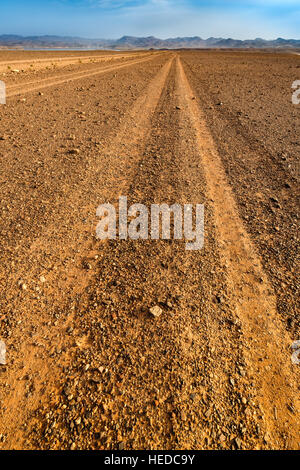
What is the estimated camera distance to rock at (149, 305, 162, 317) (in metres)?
2.84

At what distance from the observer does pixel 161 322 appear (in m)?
2.78

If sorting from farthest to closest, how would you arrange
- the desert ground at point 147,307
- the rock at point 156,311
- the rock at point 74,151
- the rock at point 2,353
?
the rock at point 74,151
the rock at point 156,311
the rock at point 2,353
the desert ground at point 147,307

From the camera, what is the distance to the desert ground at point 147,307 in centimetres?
203

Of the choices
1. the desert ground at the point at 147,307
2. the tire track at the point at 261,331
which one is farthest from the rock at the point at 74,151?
the tire track at the point at 261,331

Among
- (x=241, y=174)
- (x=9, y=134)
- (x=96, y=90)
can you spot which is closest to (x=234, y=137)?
(x=241, y=174)

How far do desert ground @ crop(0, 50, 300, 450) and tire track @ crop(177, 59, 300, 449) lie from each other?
1 centimetres

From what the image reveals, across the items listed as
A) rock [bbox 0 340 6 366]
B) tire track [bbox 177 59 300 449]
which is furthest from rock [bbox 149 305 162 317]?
rock [bbox 0 340 6 366]

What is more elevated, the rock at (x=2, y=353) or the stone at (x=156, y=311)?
the stone at (x=156, y=311)

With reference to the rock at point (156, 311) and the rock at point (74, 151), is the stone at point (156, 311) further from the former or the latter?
the rock at point (74, 151)

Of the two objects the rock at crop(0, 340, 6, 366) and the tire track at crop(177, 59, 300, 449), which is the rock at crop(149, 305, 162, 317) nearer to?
Answer: the tire track at crop(177, 59, 300, 449)

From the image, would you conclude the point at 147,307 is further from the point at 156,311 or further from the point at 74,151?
the point at 74,151

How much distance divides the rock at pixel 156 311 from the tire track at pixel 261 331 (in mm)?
862

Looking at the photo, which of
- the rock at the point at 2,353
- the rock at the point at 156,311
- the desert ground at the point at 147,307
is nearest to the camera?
the desert ground at the point at 147,307

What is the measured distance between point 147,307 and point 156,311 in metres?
Answer: 0.12
